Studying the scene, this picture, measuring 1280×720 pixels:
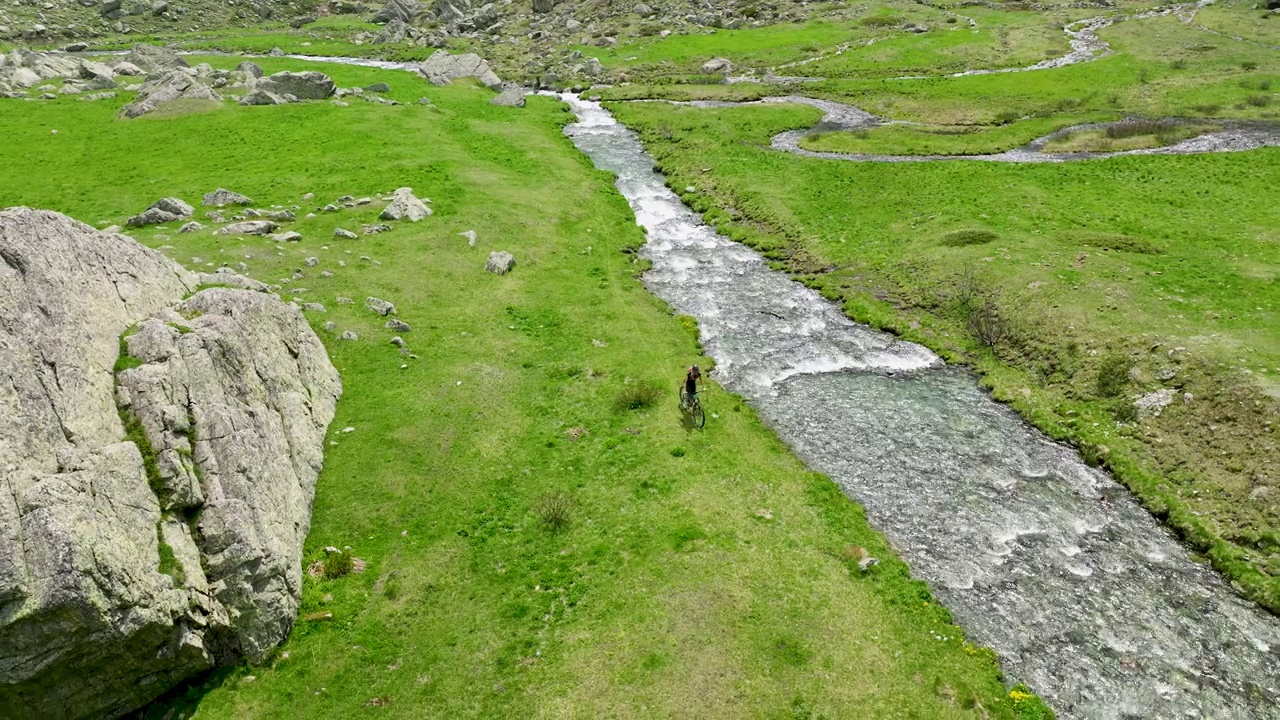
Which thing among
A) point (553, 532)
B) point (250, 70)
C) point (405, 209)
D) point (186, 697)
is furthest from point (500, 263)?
point (250, 70)

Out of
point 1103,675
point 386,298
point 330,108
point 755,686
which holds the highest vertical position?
point 330,108

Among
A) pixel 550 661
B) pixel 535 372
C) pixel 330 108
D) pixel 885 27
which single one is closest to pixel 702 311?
pixel 535 372

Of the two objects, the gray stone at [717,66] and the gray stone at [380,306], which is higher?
the gray stone at [717,66]

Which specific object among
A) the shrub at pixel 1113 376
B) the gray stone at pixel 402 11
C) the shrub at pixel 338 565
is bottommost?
the shrub at pixel 1113 376

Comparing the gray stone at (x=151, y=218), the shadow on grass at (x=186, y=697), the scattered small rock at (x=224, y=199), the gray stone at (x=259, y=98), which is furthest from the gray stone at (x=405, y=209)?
the gray stone at (x=259, y=98)

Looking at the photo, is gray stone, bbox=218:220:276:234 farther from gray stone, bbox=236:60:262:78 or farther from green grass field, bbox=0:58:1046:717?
gray stone, bbox=236:60:262:78

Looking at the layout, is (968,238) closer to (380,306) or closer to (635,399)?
(635,399)

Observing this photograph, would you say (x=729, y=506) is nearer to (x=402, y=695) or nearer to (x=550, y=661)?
(x=550, y=661)

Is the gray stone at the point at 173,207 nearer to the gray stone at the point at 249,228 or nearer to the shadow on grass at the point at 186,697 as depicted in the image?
the gray stone at the point at 249,228
